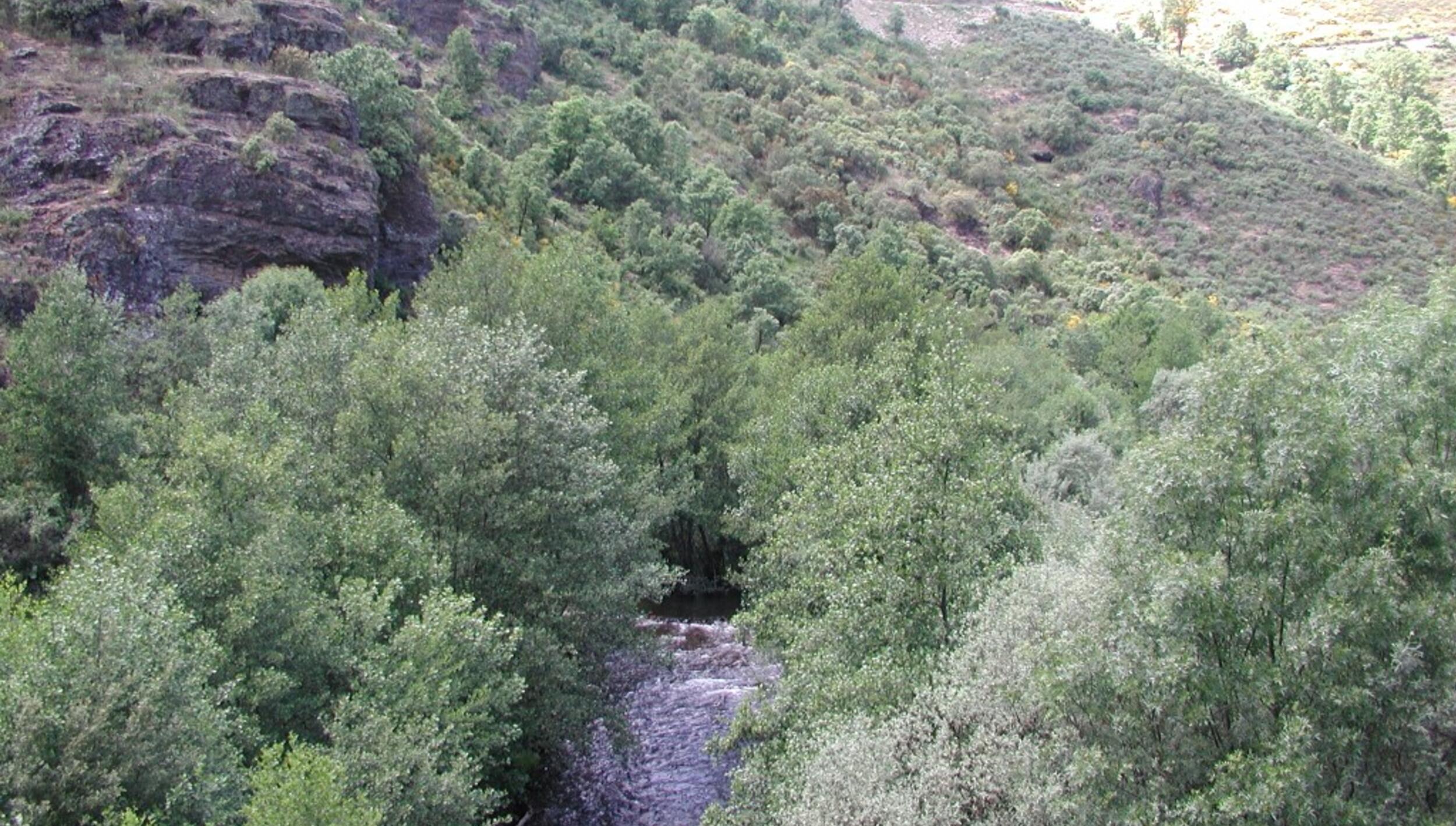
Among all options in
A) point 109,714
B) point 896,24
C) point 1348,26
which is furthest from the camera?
point 1348,26

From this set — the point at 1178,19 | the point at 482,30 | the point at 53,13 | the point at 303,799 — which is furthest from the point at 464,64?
the point at 1178,19

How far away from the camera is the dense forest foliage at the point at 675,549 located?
15305 mm

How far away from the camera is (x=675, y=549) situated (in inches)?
1922

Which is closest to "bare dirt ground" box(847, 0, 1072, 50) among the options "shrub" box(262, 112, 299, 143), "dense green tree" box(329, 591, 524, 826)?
"shrub" box(262, 112, 299, 143)

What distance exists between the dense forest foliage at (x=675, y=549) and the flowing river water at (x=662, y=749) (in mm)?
1513

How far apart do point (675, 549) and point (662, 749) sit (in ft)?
60.6

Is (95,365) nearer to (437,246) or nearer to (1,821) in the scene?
(1,821)

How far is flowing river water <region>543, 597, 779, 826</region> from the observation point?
27547mm

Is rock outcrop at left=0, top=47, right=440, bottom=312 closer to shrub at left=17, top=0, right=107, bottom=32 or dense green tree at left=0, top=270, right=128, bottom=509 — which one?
shrub at left=17, top=0, right=107, bottom=32

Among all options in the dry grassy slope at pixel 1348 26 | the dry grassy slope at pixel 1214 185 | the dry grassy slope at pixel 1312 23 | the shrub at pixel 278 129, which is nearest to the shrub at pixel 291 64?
the shrub at pixel 278 129

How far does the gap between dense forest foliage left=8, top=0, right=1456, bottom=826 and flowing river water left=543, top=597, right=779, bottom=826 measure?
1.51 meters

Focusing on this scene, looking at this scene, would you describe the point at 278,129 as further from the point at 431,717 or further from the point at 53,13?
the point at 431,717

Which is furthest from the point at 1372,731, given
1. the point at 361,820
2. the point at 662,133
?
the point at 662,133

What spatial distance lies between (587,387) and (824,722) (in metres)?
21.4
